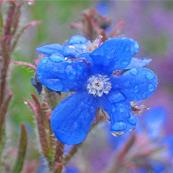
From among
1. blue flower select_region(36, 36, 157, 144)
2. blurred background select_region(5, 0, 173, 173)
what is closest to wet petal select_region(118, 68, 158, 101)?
blue flower select_region(36, 36, 157, 144)

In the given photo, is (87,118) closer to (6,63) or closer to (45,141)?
(45,141)

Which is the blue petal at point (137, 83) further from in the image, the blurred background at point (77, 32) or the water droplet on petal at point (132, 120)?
the blurred background at point (77, 32)

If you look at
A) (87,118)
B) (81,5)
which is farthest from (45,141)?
(81,5)

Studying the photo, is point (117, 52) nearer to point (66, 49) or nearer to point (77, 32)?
point (66, 49)

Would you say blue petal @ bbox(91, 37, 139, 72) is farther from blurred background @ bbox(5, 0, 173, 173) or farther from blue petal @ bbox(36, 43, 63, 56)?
blurred background @ bbox(5, 0, 173, 173)

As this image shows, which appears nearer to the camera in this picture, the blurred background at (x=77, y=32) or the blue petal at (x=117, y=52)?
A: the blue petal at (x=117, y=52)

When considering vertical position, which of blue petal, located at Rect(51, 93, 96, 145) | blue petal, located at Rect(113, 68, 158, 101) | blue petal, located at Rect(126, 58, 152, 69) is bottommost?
blue petal, located at Rect(51, 93, 96, 145)

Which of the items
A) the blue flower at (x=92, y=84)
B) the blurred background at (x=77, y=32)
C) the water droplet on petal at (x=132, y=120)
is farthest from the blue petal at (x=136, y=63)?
the blurred background at (x=77, y=32)

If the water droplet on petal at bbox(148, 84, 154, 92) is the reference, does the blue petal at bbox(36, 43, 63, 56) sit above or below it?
above
